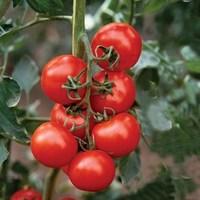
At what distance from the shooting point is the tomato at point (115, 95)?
856 mm

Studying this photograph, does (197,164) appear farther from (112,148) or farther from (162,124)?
(112,148)

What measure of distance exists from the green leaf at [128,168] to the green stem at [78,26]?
0.22 meters

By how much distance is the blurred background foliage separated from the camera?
3.29 feet

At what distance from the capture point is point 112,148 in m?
0.86

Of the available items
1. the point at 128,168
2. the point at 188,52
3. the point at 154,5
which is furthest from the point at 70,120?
the point at 188,52

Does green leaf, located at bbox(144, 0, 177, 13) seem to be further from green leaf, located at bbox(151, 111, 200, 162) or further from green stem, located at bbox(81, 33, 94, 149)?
green stem, located at bbox(81, 33, 94, 149)

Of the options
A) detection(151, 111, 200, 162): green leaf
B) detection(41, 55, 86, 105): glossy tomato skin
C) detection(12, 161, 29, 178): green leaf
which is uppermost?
detection(41, 55, 86, 105): glossy tomato skin

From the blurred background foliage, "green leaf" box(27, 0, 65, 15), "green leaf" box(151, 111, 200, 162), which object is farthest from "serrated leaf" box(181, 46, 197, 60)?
"green leaf" box(27, 0, 65, 15)

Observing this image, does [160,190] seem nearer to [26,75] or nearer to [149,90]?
[149,90]

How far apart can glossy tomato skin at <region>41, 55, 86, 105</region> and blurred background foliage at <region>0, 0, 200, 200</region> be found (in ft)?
0.34

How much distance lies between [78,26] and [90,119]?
141 mm

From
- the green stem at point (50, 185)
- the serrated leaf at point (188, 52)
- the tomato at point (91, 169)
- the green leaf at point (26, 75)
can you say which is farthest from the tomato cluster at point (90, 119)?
the serrated leaf at point (188, 52)

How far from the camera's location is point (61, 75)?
2.80 feet

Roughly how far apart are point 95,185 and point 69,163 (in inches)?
1.8
